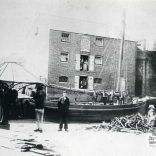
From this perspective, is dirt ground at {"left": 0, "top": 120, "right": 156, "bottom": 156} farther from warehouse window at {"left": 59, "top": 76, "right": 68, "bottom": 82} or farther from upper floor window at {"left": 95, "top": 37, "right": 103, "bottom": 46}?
upper floor window at {"left": 95, "top": 37, "right": 103, "bottom": 46}

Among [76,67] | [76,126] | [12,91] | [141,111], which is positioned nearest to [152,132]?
[141,111]

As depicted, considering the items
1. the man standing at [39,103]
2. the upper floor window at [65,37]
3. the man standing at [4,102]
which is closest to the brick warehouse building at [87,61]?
the upper floor window at [65,37]

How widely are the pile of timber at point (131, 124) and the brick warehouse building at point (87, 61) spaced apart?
0.74ft

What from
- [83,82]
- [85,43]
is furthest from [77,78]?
[85,43]

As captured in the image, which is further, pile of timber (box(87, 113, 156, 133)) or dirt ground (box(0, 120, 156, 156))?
pile of timber (box(87, 113, 156, 133))

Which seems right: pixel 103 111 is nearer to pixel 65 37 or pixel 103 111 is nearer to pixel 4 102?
pixel 65 37

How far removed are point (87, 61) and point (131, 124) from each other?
673mm

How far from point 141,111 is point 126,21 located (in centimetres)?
81

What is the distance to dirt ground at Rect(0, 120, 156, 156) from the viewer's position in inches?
93.1

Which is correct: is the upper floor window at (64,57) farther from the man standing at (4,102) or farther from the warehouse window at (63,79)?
the man standing at (4,102)

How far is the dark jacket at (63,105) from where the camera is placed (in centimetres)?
262

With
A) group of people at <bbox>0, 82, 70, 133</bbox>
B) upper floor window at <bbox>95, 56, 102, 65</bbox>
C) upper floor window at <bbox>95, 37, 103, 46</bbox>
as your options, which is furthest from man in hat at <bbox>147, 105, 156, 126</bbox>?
group of people at <bbox>0, 82, 70, 133</bbox>

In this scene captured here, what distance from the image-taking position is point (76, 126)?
2.65 meters

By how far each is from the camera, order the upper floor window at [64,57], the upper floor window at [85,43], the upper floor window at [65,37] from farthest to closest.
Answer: the upper floor window at [85,43] → the upper floor window at [65,37] → the upper floor window at [64,57]
